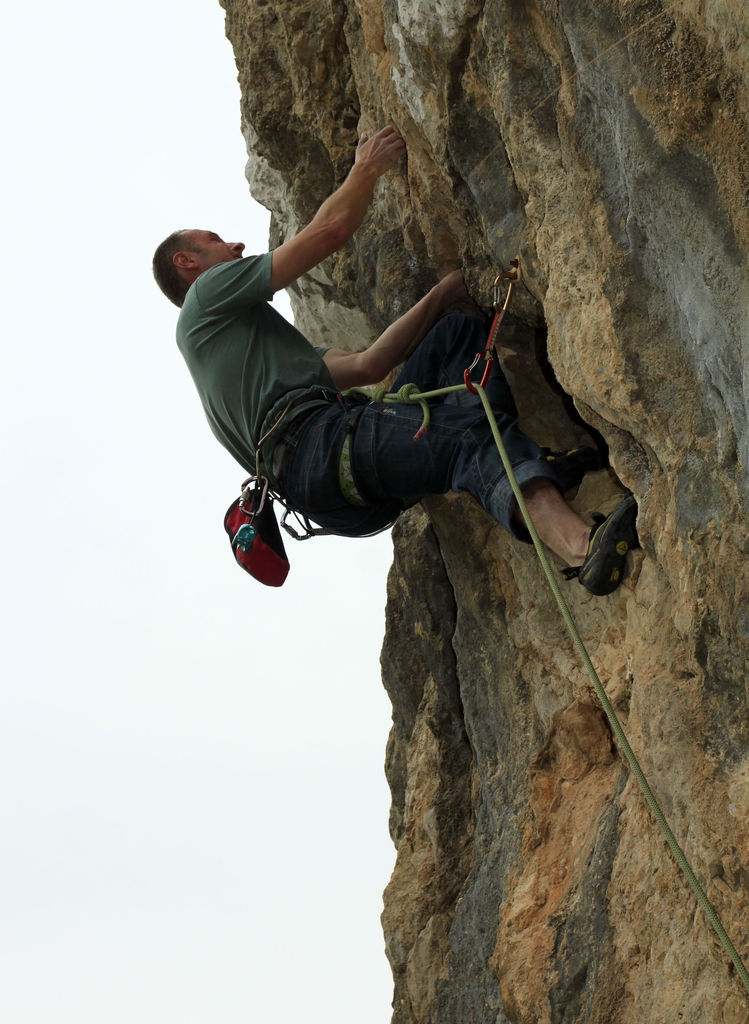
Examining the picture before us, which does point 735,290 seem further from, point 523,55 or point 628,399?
point 523,55

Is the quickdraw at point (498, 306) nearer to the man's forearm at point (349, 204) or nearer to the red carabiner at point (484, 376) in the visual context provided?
the red carabiner at point (484, 376)

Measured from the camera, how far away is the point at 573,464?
4102mm

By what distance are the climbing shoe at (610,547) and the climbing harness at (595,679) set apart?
0.40 feet

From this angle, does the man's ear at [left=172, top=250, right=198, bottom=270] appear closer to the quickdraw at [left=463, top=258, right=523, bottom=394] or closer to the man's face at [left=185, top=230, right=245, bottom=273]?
the man's face at [left=185, top=230, right=245, bottom=273]

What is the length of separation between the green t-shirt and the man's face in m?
0.24

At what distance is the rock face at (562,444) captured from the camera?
9.64 feet

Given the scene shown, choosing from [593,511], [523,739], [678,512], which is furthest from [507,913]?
[678,512]

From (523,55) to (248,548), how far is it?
2061mm

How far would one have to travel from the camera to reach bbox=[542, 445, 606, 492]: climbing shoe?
407 cm

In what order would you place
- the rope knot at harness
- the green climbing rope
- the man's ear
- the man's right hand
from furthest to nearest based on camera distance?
1. the man's ear
2. the man's right hand
3. the rope knot at harness
4. the green climbing rope

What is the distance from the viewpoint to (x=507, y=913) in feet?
14.2

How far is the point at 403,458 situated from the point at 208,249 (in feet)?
4.83

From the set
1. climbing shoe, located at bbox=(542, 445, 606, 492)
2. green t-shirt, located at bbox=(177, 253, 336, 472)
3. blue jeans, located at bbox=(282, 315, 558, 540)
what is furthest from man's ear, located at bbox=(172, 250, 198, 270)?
climbing shoe, located at bbox=(542, 445, 606, 492)

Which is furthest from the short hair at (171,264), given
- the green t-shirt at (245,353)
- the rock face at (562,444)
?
the rock face at (562,444)
